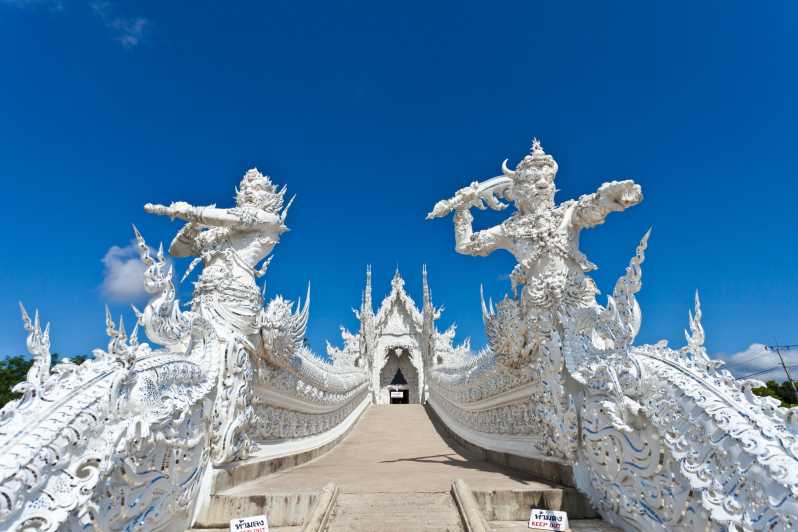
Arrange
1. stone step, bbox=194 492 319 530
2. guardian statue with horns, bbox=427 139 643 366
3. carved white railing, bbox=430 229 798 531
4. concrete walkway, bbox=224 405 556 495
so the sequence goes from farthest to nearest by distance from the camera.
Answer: guardian statue with horns, bbox=427 139 643 366 → concrete walkway, bbox=224 405 556 495 → stone step, bbox=194 492 319 530 → carved white railing, bbox=430 229 798 531

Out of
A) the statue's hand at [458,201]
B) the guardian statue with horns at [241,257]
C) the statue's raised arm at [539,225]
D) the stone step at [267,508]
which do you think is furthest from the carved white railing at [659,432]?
the guardian statue with horns at [241,257]

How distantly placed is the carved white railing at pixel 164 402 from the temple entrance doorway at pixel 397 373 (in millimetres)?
18764

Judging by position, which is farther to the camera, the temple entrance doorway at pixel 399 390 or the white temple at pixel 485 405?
the temple entrance doorway at pixel 399 390

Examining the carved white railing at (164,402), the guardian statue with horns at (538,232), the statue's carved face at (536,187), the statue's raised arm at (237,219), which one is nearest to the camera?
the carved white railing at (164,402)

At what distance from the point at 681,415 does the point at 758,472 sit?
0.56 metres

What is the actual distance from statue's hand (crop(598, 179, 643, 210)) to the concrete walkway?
8.32ft

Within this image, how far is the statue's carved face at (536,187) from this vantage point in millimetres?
4863

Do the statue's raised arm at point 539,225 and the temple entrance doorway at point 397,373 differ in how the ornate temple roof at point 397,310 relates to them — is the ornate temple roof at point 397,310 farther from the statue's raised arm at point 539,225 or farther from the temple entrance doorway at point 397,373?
the statue's raised arm at point 539,225

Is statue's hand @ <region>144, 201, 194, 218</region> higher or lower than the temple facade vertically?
lower

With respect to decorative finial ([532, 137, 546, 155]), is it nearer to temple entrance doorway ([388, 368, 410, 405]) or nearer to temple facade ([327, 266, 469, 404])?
temple facade ([327, 266, 469, 404])

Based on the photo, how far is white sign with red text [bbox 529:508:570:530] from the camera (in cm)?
315

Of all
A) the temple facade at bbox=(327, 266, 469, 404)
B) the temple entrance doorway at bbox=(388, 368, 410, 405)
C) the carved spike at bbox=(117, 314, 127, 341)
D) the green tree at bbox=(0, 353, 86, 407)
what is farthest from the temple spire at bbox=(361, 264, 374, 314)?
the carved spike at bbox=(117, 314, 127, 341)

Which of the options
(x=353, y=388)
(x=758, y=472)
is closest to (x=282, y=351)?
(x=758, y=472)

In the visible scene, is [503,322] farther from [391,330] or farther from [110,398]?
[391,330]
